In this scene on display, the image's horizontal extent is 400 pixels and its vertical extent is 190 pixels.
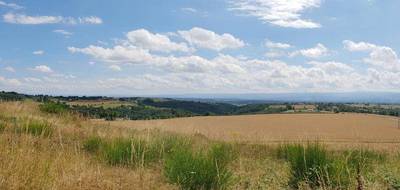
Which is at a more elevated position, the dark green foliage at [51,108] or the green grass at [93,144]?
the dark green foliage at [51,108]

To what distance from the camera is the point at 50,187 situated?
18.3 ft


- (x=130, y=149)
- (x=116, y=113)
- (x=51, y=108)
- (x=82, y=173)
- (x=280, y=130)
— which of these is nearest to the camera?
(x=82, y=173)

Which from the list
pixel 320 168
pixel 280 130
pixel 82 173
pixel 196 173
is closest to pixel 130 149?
pixel 196 173

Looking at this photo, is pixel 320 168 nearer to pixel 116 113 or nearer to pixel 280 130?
pixel 280 130

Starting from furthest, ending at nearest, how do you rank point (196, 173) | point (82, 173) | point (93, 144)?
point (93, 144) → point (196, 173) → point (82, 173)

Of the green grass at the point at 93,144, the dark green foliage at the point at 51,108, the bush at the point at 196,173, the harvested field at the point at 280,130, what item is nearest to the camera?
the bush at the point at 196,173

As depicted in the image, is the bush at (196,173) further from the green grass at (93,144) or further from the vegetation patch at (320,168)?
the green grass at (93,144)

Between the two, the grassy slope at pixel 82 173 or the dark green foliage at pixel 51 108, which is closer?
the grassy slope at pixel 82 173

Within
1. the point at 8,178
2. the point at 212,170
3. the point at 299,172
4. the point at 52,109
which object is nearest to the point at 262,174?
the point at 299,172

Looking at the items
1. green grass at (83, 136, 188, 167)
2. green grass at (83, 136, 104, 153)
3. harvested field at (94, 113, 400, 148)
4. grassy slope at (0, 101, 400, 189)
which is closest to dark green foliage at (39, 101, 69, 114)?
harvested field at (94, 113, 400, 148)

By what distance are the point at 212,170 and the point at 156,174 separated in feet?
4.31

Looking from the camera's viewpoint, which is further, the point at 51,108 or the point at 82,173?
the point at 51,108

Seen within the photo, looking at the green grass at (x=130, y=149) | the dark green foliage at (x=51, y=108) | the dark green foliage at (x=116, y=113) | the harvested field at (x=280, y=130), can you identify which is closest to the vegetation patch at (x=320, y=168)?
the harvested field at (x=280, y=130)

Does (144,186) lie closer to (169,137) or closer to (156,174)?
(156,174)
